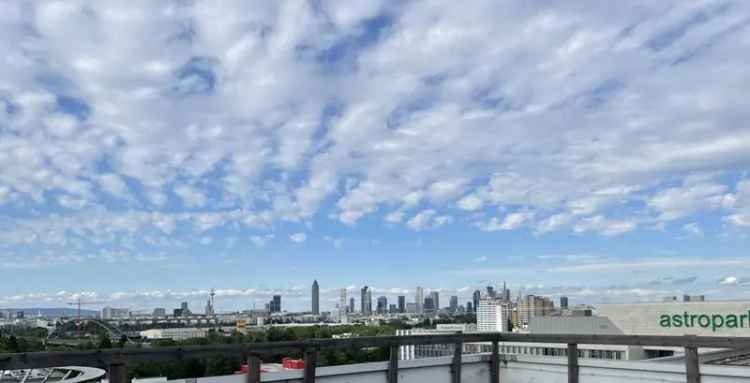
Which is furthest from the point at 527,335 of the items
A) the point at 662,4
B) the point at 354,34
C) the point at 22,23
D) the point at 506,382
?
the point at 22,23

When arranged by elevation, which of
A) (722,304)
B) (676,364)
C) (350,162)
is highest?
(350,162)

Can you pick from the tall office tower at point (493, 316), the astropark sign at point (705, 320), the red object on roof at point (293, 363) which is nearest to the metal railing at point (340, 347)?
the red object on roof at point (293, 363)

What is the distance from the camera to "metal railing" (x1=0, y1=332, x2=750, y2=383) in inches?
143

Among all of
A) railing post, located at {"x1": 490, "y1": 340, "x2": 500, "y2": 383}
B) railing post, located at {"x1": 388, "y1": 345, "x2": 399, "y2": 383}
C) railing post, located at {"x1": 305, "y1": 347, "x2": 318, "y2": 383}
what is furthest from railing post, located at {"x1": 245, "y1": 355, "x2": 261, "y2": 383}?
railing post, located at {"x1": 490, "y1": 340, "x2": 500, "y2": 383}

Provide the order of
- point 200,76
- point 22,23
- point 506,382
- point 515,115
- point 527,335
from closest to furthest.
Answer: point 527,335 → point 506,382 → point 22,23 → point 200,76 → point 515,115

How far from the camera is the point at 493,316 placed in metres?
132

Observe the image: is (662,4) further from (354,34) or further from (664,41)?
(354,34)

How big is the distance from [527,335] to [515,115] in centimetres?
1178

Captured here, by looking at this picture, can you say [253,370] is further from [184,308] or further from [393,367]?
[184,308]

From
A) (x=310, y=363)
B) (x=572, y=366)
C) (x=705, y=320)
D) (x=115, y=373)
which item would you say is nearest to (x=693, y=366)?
(x=572, y=366)

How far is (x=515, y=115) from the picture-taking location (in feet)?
55.0

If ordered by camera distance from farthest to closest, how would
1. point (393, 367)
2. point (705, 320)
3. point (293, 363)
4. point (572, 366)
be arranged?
point (705, 320)
point (572, 366)
point (393, 367)
point (293, 363)

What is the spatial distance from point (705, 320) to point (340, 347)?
4182 cm

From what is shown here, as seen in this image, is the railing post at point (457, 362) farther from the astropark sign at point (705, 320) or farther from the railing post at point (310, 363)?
the astropark sign at point (705, 320)
